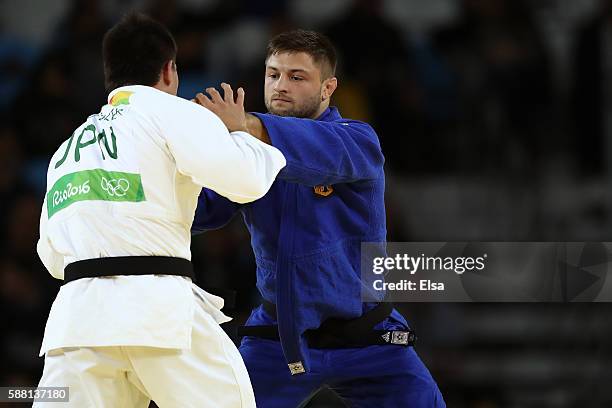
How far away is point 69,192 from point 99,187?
0.39ft

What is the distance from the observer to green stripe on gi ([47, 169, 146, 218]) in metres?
3.09

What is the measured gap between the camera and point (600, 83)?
283 inches

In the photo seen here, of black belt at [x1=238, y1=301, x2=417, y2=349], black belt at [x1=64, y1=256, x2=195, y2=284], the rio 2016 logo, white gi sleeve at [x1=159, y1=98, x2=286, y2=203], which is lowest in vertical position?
black belt at [x1=238, y1=301, x2=417, y2=349]

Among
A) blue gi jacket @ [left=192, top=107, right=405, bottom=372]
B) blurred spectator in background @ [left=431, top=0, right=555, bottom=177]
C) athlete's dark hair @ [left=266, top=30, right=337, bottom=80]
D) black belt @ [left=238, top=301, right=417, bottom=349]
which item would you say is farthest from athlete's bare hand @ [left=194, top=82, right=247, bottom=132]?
blurred spectator in background @ [left=431, top=0, right=555, bottom=177]

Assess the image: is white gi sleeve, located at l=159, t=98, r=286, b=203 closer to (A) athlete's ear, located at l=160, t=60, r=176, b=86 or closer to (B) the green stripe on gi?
(B) the green stripe on gi

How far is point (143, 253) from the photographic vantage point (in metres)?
3.09

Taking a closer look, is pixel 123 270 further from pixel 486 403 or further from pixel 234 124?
pixel 486 403

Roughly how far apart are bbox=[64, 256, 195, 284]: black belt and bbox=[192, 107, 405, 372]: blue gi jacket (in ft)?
2.34

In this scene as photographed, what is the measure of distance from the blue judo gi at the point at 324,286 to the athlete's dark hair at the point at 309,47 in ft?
1.28

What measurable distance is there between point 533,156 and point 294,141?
3.94 metres

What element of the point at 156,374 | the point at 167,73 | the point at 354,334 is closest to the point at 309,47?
the point at 167,73

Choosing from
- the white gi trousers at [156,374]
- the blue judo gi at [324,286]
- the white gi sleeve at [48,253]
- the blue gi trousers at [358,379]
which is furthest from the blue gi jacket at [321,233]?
the white gi sleeve at [48,253]

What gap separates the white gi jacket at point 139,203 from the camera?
3.03 metres

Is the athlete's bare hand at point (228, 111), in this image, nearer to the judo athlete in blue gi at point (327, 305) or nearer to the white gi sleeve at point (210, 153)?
the white gi sleeve at point (210, 153)
